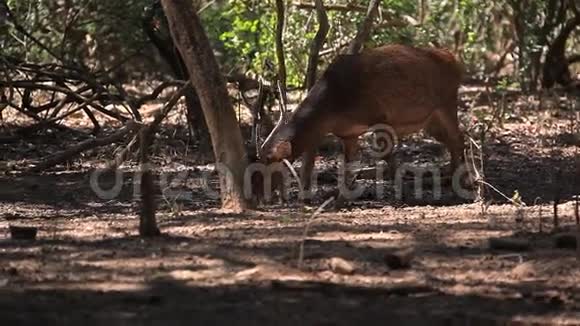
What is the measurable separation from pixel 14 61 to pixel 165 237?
624cm

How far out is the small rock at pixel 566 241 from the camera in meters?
7.49

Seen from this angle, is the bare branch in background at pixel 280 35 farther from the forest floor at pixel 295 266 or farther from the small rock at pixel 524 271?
the small rock at pixel 524 271

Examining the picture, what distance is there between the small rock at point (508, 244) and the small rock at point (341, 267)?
1.10m

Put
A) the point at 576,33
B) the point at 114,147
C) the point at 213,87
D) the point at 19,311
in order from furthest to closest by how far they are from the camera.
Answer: the point at 576,33
the point at 114,147
the point at 213,87
the point at 19,311

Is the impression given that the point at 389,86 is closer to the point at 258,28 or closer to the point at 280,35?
the point at 280,35

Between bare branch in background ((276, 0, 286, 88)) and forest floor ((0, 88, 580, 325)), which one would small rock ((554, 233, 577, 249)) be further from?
bare branch in background ((276, 0, 286, 88))

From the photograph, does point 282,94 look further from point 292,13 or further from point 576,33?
point 576,33

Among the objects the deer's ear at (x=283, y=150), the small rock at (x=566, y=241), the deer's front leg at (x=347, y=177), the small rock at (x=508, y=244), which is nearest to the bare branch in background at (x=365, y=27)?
the deer's front leg at (x=347, y=177)

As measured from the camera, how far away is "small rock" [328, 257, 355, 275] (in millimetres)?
6883

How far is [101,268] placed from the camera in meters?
7.13

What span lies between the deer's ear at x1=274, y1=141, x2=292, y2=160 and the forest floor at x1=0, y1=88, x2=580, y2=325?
437 mm

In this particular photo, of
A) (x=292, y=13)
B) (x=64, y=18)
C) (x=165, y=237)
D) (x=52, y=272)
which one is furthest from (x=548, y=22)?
(x=52, y=272)

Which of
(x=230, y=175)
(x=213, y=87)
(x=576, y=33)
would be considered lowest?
(x=230, y=175)

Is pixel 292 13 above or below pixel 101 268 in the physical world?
above
